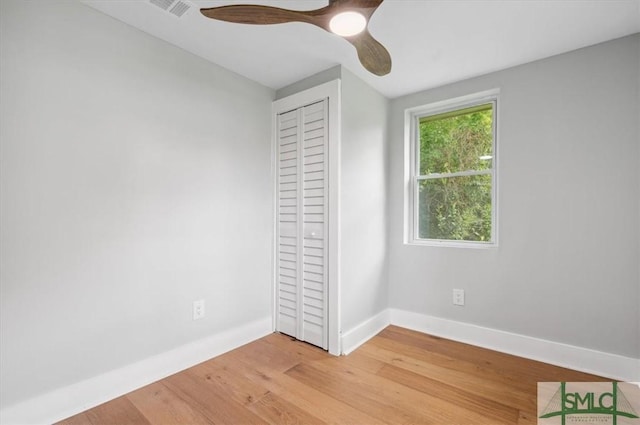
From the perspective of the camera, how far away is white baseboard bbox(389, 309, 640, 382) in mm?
1916

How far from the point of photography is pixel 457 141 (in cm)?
268

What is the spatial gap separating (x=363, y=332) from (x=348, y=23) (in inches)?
86.5

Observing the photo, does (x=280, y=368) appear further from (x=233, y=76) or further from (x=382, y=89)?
(x=382, y=89)

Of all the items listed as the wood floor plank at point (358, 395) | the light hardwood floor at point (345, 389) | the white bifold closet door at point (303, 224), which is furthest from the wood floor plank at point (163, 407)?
the white bifold closet door at point (303, 224)

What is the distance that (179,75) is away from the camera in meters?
2.05

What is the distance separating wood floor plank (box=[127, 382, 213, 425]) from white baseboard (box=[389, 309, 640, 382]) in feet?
6.21

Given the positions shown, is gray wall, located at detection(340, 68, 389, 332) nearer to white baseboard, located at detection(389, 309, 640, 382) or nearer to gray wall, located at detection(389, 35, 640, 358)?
white baseboard, located at detection(389, 309, 640, 382)

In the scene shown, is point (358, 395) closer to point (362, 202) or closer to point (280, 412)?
point (280, 412)

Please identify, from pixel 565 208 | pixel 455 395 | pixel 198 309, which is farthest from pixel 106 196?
pixel 565 208

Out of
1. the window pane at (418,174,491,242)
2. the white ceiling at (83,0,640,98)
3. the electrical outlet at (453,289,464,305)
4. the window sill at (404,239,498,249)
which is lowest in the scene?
the electrical outlet at (453,289,464,305)

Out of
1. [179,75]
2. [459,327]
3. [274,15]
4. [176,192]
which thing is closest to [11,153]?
[176,192]

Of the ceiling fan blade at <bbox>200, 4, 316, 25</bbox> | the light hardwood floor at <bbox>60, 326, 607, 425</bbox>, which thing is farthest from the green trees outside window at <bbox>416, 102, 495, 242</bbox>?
the ceiling fan blade at <bbox>200, 4, 316, 25</bbox>

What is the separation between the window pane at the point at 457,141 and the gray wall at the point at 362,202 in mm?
398

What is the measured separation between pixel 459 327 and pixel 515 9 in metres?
2.25
